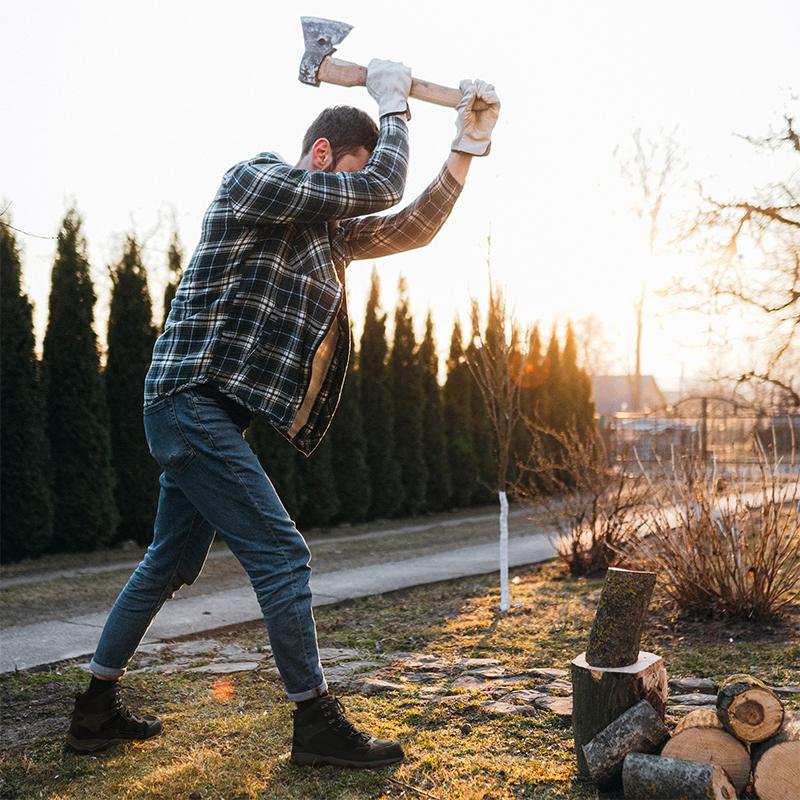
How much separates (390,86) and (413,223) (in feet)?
1.47

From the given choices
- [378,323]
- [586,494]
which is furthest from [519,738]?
[378,323]

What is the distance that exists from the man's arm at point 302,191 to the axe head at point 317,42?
43 centimetres

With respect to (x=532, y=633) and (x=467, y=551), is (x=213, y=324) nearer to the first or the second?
(x=532, y=633)

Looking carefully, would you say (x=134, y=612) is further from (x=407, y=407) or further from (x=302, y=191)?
(x=407, y=407)

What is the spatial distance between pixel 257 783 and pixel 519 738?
856 mm

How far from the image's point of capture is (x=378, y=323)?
40.6ft

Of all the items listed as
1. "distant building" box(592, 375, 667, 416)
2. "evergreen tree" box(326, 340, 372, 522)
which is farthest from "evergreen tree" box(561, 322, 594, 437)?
"distant building" box(592, 375, 667, 416)

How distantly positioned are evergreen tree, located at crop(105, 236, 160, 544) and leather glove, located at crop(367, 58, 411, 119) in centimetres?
712

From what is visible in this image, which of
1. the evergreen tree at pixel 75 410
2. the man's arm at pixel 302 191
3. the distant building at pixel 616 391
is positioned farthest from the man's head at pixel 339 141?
the distant building at pixel 616 391

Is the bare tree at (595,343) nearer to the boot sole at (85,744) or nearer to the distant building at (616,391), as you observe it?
the distant building at (616,391)

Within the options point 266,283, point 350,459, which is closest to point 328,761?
point 266,283

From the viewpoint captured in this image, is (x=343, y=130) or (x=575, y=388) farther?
(x=575, y=388)

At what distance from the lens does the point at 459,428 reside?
13750mm

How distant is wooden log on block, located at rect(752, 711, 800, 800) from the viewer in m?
2.26
